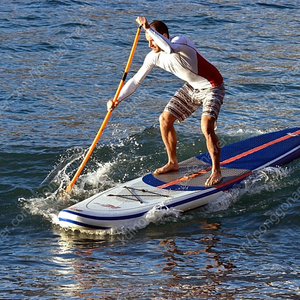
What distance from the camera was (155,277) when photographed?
8078 mm

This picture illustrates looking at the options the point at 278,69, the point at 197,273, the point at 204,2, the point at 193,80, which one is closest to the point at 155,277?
the point at 197,273

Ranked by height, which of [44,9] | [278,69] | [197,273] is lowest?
[197,273]

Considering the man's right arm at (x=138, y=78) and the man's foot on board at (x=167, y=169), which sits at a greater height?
the man's right arm at (x=138, y=78)

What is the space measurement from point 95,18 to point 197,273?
45.9 ft

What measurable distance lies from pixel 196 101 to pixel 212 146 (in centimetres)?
70

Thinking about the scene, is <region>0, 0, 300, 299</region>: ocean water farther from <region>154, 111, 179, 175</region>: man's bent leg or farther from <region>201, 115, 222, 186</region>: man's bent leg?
<region>154, 111, 179, 175</region>: man's bent leg

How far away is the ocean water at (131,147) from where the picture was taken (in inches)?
320

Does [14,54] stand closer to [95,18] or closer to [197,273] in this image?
[95,18]

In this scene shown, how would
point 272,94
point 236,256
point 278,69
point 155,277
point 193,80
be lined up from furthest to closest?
point 278,69 → point 272,94 → point 193,80 → point 236,256 → point 155,277

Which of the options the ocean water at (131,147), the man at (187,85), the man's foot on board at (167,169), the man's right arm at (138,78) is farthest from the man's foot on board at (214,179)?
the man's right arm at (138,78)

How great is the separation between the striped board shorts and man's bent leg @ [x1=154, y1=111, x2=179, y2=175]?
0.29ft

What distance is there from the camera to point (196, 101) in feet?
33.6

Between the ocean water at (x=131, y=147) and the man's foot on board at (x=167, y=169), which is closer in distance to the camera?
the ocean water at (x=131, y=147)

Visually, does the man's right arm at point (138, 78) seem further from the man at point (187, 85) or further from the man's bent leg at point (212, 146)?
the man's bent leg at point (212, 146)
